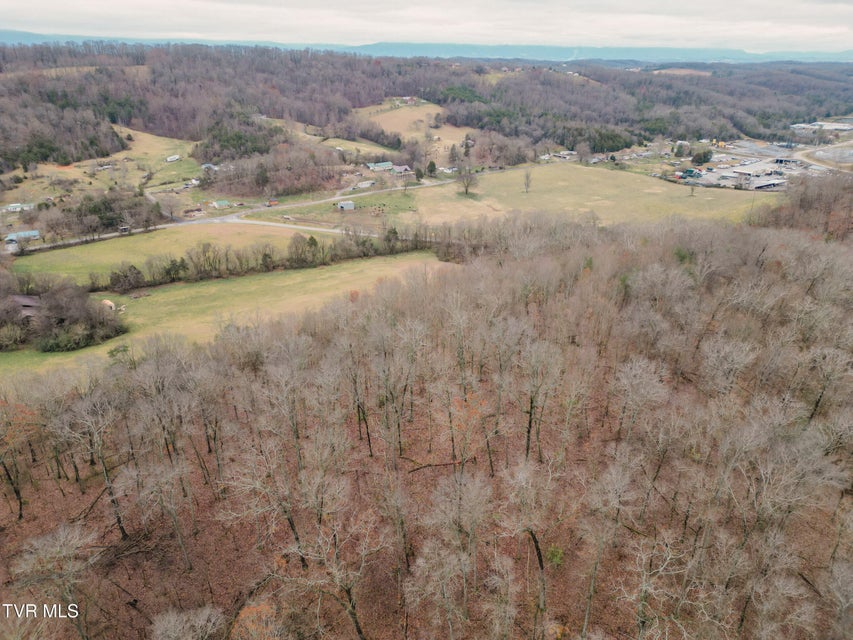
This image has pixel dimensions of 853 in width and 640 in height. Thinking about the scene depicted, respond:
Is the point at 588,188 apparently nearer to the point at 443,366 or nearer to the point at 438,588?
the point at 443,366

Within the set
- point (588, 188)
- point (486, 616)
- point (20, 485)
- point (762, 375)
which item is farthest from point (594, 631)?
point (588, 188)

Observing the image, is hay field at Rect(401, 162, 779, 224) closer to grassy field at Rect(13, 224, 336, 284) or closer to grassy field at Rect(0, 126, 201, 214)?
grassy field at Rect(13, 224, 336, 284)

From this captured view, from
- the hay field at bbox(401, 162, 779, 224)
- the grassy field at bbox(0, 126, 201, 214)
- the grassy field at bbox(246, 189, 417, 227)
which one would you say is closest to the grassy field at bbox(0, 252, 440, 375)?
the grassy field at bbox(246, 189, 417, 227)

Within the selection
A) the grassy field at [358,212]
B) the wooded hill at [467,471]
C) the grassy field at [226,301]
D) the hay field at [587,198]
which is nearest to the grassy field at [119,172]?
the grassy field at [358,212]

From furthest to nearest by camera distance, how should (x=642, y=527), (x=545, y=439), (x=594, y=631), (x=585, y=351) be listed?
(x=585, y=351) → (x=545, y=439) → (x=642, y=527) → (x=594, y=631)

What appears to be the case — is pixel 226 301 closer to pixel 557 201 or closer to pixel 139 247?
pixel 139 247

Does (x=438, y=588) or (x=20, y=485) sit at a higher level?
(x=438, y=588)

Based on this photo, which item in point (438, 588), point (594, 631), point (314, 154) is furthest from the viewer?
point (314, 154)
